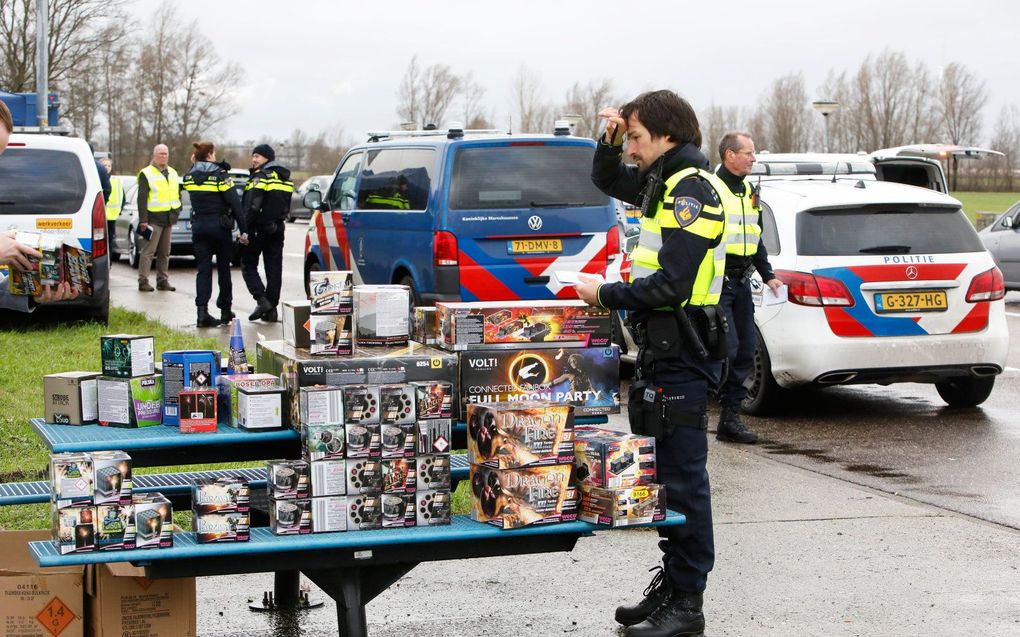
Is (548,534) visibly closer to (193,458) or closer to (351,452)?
(351,452)

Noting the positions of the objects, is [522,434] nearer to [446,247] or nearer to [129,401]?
[129,401]

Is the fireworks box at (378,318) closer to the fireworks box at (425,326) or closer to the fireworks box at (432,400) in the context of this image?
the fireworks box at (425,326)

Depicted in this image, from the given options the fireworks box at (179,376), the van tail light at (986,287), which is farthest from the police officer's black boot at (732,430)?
the fireworks box at (179,376)

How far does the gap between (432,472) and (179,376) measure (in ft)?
3.34

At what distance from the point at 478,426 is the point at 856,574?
233 cm

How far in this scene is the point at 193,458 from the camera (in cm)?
507

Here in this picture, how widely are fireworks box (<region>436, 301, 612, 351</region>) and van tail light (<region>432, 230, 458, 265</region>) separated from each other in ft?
20.9

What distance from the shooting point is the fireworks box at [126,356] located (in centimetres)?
490

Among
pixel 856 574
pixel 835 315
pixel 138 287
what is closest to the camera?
pixel 856 574

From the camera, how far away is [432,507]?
4.62 meters

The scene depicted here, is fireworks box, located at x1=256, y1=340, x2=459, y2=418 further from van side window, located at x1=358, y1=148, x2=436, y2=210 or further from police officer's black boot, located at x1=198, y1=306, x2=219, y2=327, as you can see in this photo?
police officer's black boot, located at x1=198, y1=306, x2=219, y2=327

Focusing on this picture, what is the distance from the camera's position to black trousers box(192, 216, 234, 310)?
49.0 feet

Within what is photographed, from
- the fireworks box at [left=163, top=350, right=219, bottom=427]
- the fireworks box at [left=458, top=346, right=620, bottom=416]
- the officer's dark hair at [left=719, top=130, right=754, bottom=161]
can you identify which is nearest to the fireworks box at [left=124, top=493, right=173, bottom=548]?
the fireworks box at [left=163, top=350, right=219, bottom=427]

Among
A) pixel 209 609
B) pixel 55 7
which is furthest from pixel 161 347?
pixel 55 7
